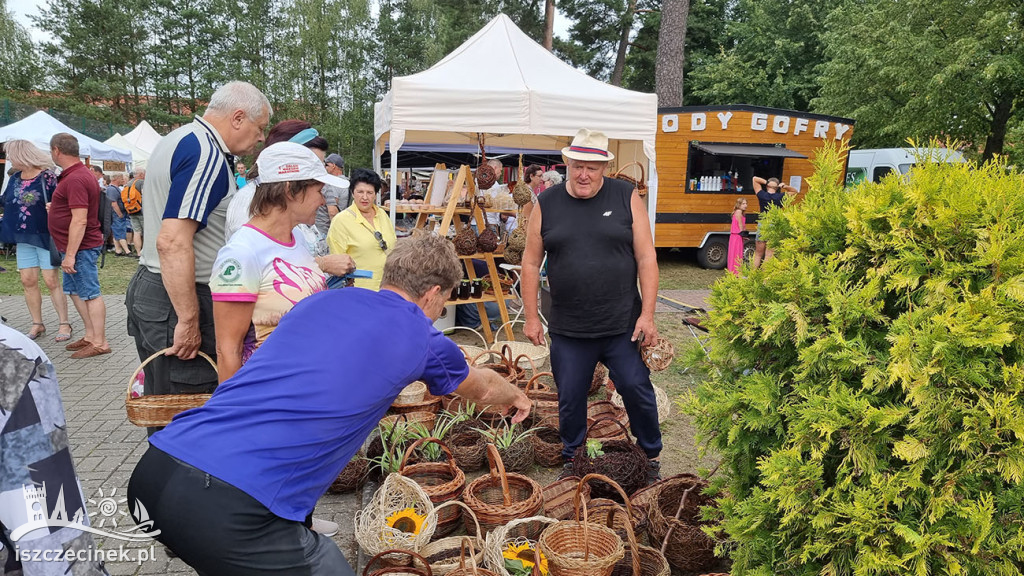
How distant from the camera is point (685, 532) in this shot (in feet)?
8.32

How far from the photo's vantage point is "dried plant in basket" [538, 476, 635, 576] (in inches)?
90.0

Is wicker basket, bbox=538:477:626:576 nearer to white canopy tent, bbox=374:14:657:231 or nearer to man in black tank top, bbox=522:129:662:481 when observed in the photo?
man in black tank top, bbox=522:129:662:481

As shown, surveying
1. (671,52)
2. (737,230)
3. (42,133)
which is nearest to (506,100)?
(737,230)

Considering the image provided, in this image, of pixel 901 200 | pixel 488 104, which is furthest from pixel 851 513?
pixel 488 104

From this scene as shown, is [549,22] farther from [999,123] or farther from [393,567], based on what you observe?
[393,567]

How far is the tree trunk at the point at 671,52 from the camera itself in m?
13.8

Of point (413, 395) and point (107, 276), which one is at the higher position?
point (413, 395)

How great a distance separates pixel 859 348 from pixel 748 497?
0.60 m

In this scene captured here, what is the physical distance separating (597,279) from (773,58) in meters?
22.3

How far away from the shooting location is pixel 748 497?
1.92m

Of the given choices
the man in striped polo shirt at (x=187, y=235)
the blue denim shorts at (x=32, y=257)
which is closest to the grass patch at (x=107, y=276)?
the blue denim shorts at (x=32, y=257)

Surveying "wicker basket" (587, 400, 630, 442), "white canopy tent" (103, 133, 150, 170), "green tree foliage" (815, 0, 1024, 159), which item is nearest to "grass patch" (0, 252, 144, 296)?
"white canopy tent" (103, 133, 150, 170)

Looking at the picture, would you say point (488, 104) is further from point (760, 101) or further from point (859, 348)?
point (760, 101)

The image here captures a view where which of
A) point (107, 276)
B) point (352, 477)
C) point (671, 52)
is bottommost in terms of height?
point (107, 276)
